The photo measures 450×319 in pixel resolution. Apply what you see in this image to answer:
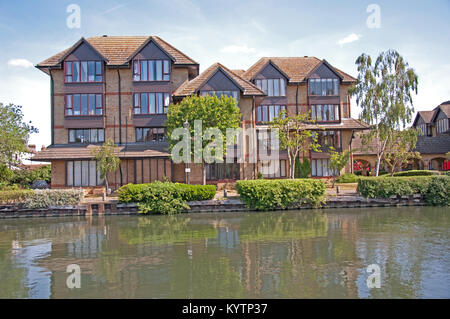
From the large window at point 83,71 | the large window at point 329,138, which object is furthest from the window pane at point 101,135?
the large window at point 329,138

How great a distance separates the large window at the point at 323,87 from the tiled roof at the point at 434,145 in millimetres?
15564

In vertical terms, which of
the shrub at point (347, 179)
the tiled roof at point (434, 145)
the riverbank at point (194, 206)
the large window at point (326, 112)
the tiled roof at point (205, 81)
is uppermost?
the tiled roof at point (205, 81)

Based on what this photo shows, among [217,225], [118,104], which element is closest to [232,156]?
[118,104]

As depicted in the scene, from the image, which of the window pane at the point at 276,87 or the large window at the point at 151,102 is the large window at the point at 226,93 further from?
the window pane at the point at 276,87

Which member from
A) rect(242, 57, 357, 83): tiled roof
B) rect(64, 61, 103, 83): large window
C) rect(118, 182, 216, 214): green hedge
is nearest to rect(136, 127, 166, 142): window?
rect(64, 61, 103, 83): large window

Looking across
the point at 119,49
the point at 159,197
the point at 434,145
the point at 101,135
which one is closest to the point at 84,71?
the point at 119,49

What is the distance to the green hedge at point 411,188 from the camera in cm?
2433

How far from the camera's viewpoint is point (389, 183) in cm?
2453

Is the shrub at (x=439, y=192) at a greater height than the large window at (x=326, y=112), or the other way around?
the large window at (x=326, y=112)

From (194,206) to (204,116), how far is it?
6.61 meters

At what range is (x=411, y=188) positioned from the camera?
24.7 meters

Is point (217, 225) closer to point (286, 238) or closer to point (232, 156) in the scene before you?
point (286, 238)

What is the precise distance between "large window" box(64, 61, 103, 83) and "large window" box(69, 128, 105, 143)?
14.2ft
